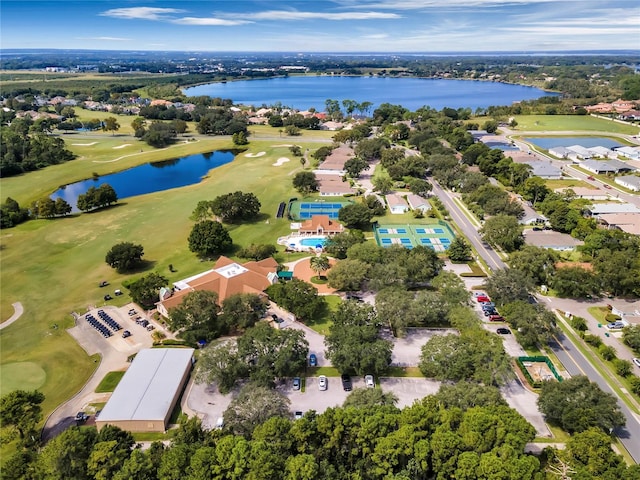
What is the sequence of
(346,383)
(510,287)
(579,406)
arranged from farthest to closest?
(510,287) < (346,383) < (579,406)

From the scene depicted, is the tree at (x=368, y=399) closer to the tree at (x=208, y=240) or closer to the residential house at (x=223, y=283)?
the residential house at (x=223, y=283)

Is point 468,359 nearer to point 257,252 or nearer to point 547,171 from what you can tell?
point 257,252

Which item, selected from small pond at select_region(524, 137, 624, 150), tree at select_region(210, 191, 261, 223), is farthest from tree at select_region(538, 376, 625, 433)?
small pond at select_region(524, 137, 624, 150)

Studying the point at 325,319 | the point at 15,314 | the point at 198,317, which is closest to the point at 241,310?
the point at 198,317

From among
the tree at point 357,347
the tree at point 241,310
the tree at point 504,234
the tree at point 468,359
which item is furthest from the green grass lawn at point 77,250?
the tree at point 468,359

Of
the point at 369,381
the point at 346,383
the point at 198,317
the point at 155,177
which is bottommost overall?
the point at 346,383

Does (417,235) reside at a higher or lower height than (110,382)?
higher

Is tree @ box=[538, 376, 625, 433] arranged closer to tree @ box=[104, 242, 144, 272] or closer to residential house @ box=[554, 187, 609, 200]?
tree @ box=[104, 242, 144, 272]
